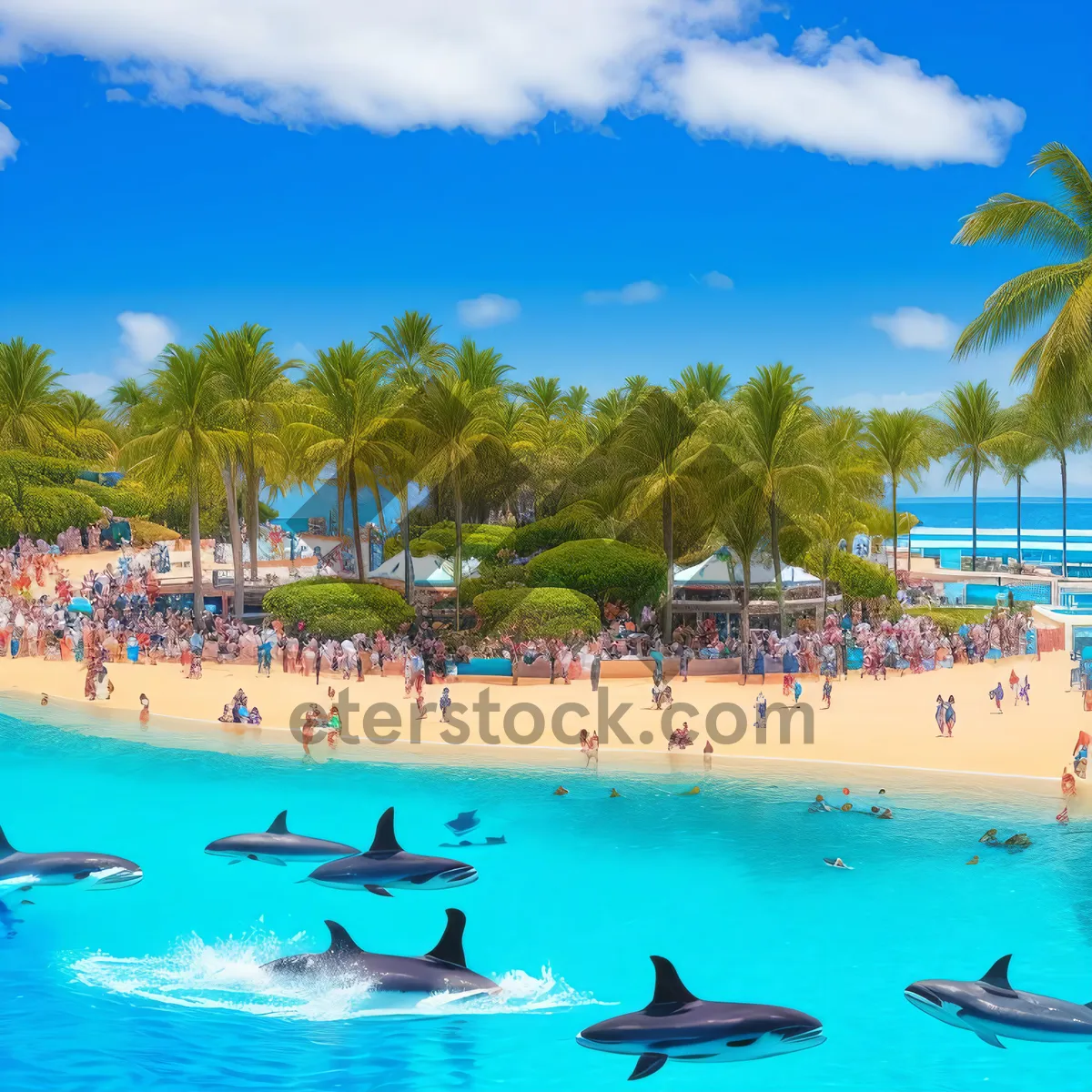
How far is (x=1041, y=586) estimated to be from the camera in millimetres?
46875

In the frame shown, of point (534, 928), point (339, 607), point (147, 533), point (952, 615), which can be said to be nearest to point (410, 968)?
point (534, 928)

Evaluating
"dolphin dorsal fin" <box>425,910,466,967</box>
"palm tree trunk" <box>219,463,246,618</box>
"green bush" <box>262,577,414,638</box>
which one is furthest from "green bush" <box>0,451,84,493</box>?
"dolphin dorsal fin" <box>425,910,466,967</box>

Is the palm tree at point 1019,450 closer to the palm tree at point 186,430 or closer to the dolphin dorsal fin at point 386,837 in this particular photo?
the palm tree at point 186,430

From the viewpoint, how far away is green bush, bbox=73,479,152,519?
52031mm

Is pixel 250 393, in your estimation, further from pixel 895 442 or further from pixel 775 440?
pixel 895 442

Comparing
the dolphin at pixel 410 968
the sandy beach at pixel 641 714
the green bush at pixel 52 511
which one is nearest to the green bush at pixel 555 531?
the sandy beach at pixel 641 714

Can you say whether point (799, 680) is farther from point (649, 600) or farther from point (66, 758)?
point (66, 758)

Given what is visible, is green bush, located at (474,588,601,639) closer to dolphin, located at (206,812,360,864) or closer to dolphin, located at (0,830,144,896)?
dolphin, located at (206,812,360,864)

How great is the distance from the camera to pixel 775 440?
102 feet

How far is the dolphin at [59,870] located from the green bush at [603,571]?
2077cm

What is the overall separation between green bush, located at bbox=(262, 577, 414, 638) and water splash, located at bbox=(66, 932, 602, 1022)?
17.4 meters

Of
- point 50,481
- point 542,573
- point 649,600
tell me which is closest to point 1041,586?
point 649,600

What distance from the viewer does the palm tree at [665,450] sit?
3195 centimetres

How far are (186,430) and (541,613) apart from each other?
13.8 meters
